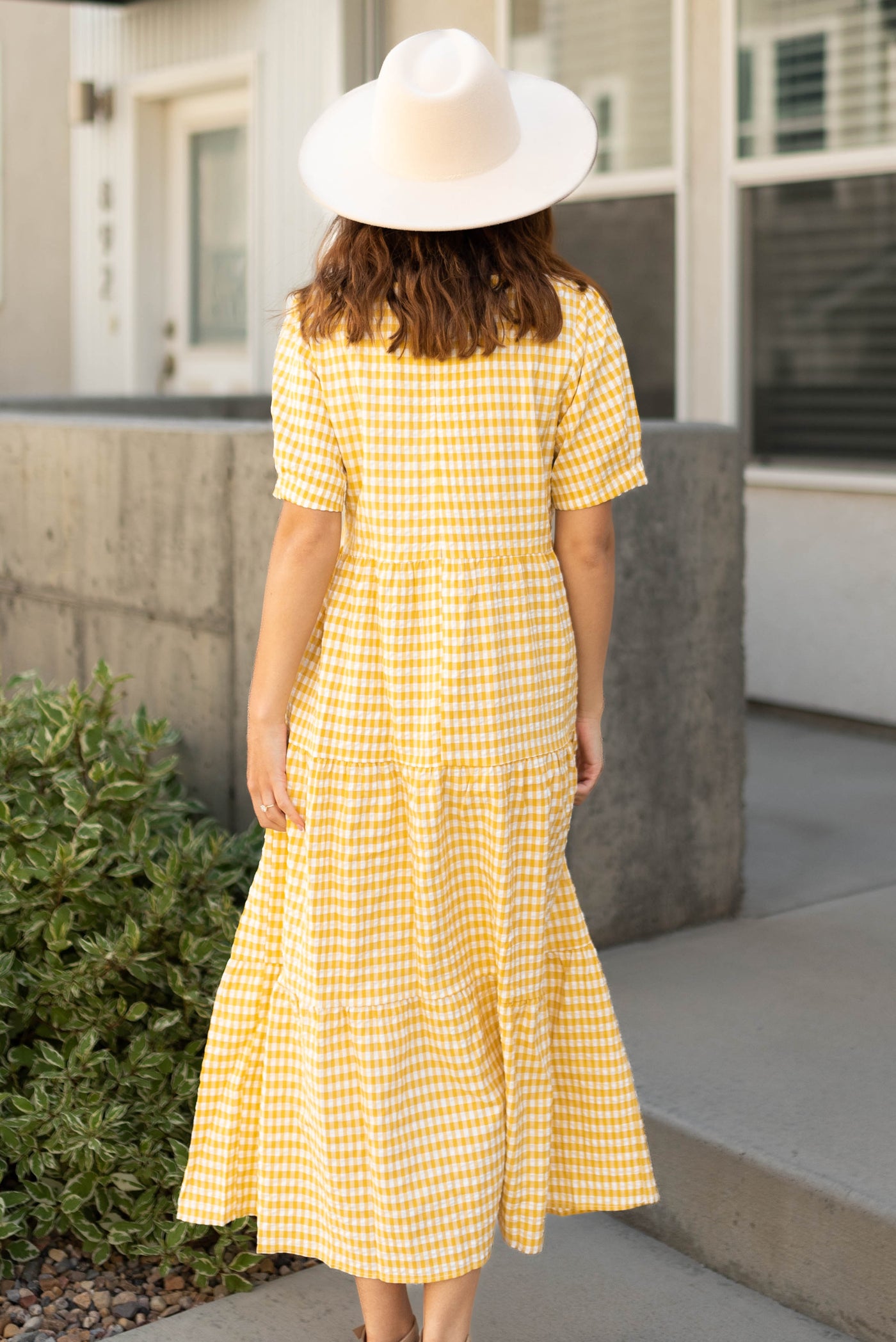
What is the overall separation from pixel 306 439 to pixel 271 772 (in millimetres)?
435

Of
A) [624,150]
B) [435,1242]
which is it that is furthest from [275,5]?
[435,1242]

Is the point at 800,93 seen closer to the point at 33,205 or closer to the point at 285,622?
the point at 285,622

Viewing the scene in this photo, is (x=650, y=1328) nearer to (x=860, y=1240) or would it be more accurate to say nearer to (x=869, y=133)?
(x=860, y=1240)

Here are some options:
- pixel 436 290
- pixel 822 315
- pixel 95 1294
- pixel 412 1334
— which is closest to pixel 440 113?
pixel 436 290

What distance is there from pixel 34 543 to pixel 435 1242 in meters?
2.91

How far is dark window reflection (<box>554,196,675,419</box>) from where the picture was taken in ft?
21.4

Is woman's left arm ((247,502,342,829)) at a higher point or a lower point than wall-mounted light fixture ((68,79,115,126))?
lower

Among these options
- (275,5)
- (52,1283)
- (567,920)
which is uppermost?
(275,5)

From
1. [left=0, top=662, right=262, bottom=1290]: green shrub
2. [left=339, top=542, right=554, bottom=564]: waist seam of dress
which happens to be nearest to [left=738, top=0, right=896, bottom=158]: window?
[left=0, top=662, right=262, bottom=1290]: green shrub

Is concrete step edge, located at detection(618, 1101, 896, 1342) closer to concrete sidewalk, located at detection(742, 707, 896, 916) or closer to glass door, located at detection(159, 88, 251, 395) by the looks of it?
concrete sidewalk, located at detection(742, 707, 896, 916)

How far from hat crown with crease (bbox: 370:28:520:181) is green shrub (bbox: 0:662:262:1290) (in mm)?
1555

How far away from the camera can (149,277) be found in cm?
925

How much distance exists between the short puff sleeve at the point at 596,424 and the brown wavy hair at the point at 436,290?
7cm

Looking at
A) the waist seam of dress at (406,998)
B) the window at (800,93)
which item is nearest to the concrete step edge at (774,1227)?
the waist seam of dress at (406,998)
